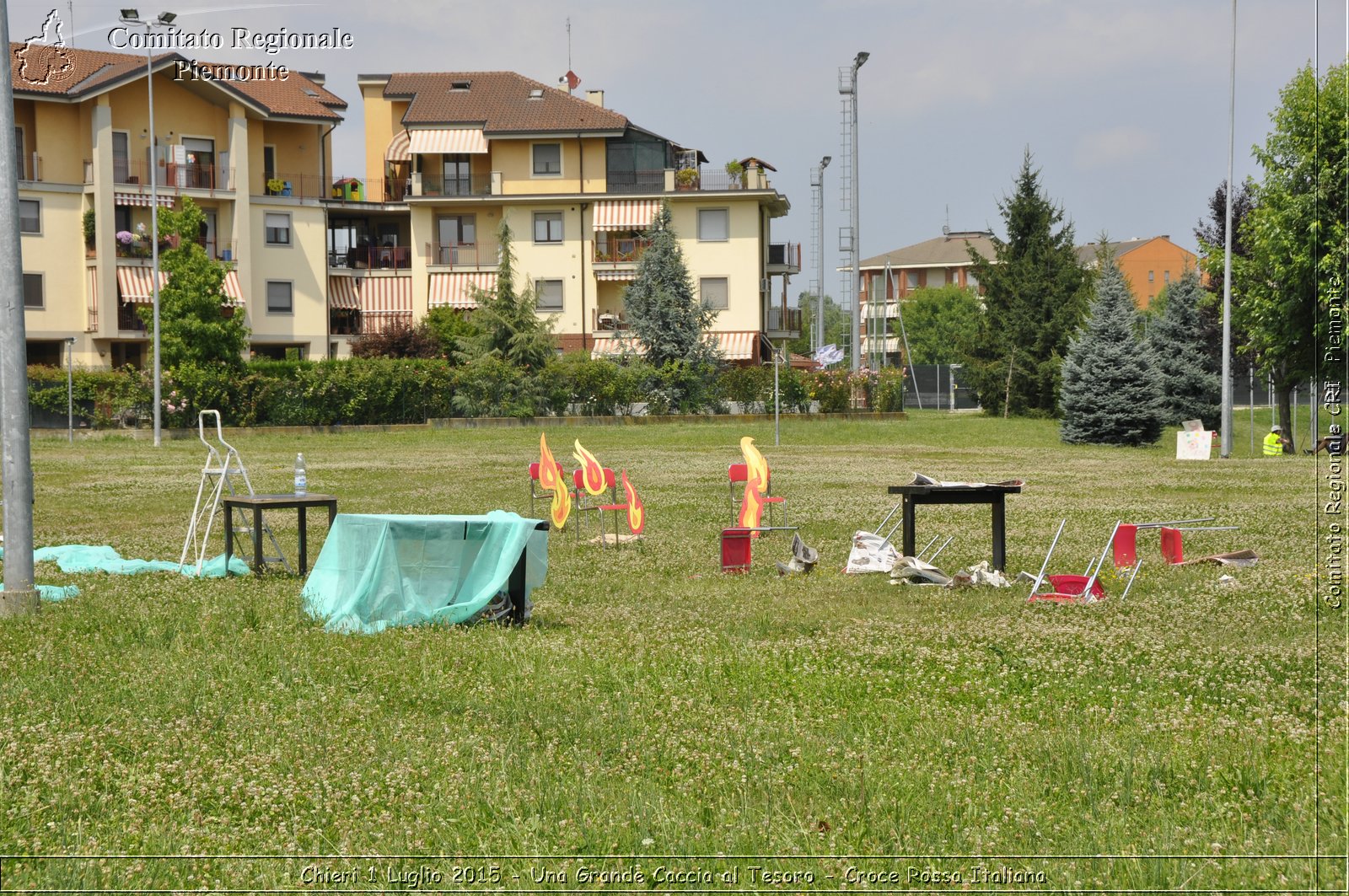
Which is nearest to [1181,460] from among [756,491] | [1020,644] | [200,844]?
[756,491]

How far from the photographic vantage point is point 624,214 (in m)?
63.7

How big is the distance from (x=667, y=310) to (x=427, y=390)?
12331 mm

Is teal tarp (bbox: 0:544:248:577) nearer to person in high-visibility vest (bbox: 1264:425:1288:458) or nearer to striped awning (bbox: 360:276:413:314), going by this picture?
person in high-visibility vest (bbox: 1264:425:1288:458)

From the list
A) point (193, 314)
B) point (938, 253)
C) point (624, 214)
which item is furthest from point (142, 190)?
point (938, 253)

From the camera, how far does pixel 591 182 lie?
213 feet

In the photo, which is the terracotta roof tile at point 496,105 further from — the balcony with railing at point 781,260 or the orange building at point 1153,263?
the orange building at point 1153,263

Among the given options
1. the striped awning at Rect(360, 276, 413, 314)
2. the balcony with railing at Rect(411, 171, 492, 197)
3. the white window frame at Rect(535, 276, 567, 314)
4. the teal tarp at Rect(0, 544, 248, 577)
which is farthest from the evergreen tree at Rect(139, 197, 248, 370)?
the teal tarp at Rect(0, 544, 248, 577)

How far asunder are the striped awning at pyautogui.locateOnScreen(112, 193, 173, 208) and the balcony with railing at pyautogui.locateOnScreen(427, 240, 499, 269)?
12267 millimetres

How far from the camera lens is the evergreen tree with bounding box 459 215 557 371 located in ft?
176

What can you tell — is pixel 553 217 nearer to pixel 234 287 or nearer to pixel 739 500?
pixel 234 287

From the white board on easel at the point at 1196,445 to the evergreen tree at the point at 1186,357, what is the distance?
723 inches

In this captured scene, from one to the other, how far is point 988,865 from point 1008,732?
1.90 meters

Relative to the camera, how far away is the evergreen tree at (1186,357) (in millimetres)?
52906

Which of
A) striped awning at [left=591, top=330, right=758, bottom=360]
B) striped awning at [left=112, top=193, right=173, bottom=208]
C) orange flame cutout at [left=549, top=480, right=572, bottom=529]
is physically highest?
striped awning at [left=112, top=193, right=173, bottom=208]
